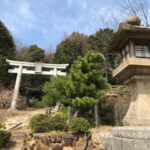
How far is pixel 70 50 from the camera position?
102 ft

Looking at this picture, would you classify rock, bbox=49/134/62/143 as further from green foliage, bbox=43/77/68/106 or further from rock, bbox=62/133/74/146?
green foliage, bbox=43/77/68/106

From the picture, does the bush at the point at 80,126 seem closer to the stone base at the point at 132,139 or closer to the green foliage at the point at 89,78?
the green foliage at the point at 89,78

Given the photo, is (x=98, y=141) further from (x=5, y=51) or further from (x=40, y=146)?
(x=5, y=51)

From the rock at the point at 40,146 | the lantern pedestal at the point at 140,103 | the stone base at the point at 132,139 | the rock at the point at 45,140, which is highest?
the lantern pedestal at the point at 140,103

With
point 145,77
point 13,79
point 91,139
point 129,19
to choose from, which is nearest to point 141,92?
point 145,77

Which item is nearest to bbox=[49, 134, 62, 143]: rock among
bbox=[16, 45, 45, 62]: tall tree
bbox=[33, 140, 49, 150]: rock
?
bbox=[33, 140, 49, 150]: rock

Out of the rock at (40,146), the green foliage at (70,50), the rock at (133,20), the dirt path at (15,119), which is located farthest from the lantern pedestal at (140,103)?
the green foliage at (70,50)

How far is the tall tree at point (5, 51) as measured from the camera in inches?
1112

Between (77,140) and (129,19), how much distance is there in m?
7.46

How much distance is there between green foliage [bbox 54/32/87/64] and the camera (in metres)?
30.8

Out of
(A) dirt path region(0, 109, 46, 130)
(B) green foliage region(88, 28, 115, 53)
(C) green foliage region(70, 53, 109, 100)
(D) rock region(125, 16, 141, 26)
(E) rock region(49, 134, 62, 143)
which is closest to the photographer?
(D) rock region(125, 16, 141, 26)

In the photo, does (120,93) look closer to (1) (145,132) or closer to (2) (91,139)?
(2) (91,139)

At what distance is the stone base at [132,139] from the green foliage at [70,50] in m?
24.7

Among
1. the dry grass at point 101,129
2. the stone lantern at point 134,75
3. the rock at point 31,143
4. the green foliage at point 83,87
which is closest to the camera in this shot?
the stone lantern at point 134,75
